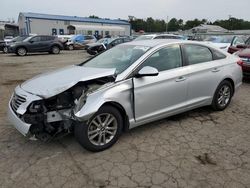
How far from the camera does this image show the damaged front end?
3.41 metres

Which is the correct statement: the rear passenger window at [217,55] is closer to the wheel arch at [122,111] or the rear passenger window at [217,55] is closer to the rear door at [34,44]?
the wheel arch at [122,111]

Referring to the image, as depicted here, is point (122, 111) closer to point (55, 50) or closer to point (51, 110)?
point (51, 110)

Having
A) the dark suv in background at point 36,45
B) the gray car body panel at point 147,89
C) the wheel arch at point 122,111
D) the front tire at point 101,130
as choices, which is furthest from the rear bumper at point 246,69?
the dark suv in background at point 36,45

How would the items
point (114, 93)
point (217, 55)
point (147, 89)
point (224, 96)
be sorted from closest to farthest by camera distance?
point (114, 93) < point (147, 89) < point (217, 55) < point (224, 96)

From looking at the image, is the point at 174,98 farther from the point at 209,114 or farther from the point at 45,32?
the point at 45,32

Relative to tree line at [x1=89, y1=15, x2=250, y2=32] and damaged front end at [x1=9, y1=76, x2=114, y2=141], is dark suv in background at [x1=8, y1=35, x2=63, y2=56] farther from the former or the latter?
tree line at [x1=89, y1=15, x2=250, y2=32]

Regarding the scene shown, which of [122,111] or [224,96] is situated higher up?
[122,111]

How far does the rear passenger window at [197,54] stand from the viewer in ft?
15.3

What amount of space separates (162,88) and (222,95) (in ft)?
5.94

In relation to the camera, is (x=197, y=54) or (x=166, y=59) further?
(x=197, y=54)

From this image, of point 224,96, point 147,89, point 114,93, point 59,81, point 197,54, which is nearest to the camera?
point 114,93

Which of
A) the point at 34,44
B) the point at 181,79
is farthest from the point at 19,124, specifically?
the point at 34,44

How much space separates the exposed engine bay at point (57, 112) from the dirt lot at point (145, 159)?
0.35 m

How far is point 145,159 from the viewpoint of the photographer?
3.46 meters
